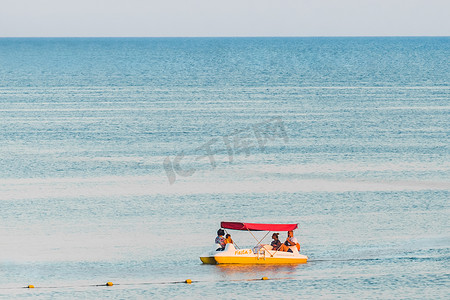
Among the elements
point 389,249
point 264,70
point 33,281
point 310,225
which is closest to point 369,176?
point 310,225

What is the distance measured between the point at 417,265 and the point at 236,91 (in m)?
95.3

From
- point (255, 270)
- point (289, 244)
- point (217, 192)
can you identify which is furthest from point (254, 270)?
point (217, 192)

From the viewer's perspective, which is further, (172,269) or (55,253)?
(55,253)

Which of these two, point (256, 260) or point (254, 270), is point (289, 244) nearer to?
point (256, 260)

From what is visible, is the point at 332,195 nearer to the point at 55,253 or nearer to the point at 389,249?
the point at 389,249

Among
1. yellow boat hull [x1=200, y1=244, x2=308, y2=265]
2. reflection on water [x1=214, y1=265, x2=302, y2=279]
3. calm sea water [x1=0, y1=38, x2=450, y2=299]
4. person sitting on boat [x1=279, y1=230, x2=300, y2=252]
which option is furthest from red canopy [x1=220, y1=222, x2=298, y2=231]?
calm sea water [x1=0, y1=38, x2=450, y2=299]

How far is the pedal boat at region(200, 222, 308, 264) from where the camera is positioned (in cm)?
4800

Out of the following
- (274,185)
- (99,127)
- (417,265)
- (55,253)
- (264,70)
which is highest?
(264,70)

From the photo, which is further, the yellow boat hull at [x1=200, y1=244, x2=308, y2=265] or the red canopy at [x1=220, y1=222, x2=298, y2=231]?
the red canopy at [x1=220, y1=222, x2=298, y2=231]

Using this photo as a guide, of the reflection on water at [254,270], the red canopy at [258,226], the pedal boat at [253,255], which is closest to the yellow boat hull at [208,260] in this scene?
the pedal boat at [253,255]

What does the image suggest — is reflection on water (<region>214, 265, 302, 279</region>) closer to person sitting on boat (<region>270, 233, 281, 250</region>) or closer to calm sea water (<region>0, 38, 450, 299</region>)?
calm sea water (<region>0, 38, 450, 299</region>)

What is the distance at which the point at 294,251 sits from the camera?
160ft

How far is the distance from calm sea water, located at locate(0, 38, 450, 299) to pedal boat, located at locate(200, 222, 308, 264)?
647 millimetres

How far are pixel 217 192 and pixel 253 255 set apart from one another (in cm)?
1699
